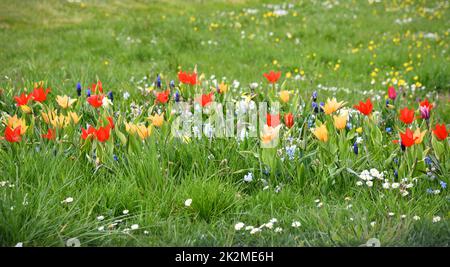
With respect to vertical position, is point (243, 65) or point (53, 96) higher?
point (53, 96)

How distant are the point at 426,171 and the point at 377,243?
132cm

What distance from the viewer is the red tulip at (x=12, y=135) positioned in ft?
13.8

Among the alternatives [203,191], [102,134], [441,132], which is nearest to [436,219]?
[441,132]

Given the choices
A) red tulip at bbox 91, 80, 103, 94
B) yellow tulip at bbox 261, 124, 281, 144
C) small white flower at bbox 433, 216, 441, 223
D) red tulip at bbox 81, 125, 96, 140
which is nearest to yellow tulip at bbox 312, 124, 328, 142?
yellow tulip at bbox 261, 124, 281, 144

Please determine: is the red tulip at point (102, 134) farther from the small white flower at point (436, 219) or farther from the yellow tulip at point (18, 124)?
the small white flower at point (436, 219)

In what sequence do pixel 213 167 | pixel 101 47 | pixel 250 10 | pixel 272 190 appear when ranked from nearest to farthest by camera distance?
pixel 272 190 < pixel 213 167 < pixel 101 47 < pixel 250 10

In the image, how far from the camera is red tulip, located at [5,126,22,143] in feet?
13.8

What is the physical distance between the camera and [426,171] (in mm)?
4293

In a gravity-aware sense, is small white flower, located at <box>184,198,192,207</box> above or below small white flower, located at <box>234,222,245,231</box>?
above

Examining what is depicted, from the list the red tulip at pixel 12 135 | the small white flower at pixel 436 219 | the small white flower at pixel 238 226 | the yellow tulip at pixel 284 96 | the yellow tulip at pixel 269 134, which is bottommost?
the small white flower at pixel 436 219

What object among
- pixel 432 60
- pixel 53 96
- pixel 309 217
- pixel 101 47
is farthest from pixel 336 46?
pixel 309 217

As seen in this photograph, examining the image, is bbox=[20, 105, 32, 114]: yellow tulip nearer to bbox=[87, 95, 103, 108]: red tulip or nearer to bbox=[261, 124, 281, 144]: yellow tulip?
bbox=[87, 95, 103, 108]: red tulip

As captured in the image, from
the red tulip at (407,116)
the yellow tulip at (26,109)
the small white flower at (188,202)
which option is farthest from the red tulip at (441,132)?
the yellow tulip at (26,109)
